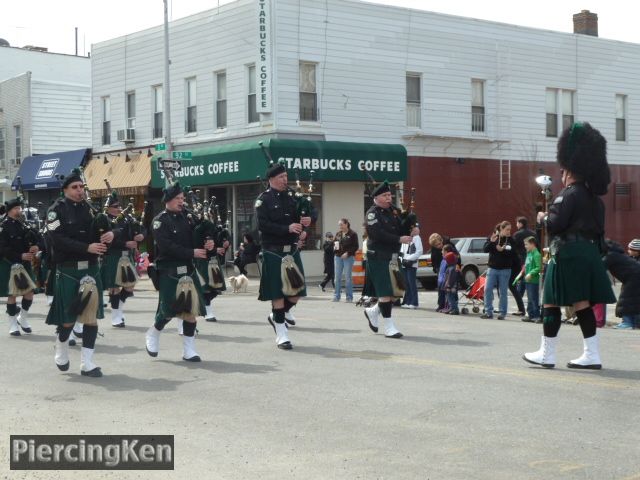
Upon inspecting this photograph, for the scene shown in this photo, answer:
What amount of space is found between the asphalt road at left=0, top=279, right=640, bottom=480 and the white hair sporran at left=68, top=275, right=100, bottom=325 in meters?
0.66

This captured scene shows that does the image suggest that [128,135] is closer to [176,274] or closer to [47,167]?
[47,167]

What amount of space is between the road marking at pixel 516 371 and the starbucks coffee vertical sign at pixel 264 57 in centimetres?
1806

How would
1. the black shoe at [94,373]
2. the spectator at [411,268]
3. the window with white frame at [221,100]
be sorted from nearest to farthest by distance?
the black shoe at [94,373] < the spectator at [411,268] < the window with white frame at [221,100]

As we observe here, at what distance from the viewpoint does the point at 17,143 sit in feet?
138

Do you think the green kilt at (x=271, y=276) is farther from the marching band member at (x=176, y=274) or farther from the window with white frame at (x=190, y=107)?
the window with white frame at (x=190, y=107)

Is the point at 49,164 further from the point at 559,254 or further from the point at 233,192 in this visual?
the point at 559,254

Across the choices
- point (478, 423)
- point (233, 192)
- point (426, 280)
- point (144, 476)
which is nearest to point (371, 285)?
point (478, 423)

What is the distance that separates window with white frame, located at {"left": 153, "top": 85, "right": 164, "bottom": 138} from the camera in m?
33.4

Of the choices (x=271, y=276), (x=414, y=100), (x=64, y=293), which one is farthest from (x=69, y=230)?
(x=414, y=100)

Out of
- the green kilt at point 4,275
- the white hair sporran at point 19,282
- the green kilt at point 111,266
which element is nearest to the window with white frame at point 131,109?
the green kilt at point 111,266

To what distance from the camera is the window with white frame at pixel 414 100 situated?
103ft

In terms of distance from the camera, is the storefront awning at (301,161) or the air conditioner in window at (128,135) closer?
the storefront awning at (301,161)

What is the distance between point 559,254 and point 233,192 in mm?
22136

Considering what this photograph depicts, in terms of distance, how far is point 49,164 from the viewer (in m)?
38.3
